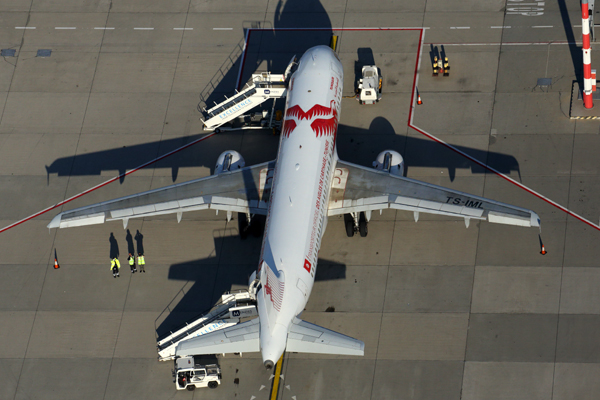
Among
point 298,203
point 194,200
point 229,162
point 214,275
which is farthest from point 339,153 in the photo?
point 214,275

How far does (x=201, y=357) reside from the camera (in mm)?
42094

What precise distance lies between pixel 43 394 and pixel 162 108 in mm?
A: 23061

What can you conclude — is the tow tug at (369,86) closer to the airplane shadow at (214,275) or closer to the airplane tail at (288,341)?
the airplane shadow at (214,275)

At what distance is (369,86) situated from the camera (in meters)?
50.4

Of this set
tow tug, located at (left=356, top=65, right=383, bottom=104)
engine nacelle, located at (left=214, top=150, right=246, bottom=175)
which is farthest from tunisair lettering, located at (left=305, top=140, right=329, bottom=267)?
tow tug, located at (left=356, top=65, right=383, bottom=104)

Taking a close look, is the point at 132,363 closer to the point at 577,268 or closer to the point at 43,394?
the point at 43,394

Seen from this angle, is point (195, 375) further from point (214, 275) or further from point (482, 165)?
point (482, 165)

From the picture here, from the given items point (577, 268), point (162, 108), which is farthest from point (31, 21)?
point (577, 268)

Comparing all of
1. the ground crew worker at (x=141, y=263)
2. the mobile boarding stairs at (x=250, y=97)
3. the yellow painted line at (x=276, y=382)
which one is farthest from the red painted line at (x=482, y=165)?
the ground crew worker at (x=141, y=263)

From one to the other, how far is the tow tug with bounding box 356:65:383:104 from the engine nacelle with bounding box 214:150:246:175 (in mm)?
10848

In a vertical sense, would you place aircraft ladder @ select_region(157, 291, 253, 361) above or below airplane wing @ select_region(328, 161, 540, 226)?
below

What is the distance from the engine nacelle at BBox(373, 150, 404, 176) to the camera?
45.0 meters

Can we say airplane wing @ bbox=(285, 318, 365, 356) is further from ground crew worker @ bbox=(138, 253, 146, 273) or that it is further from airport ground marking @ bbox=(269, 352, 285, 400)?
ground crew worker @ bbox=(138, 253, 146, 273)

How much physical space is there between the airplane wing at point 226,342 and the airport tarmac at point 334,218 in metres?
6.48
